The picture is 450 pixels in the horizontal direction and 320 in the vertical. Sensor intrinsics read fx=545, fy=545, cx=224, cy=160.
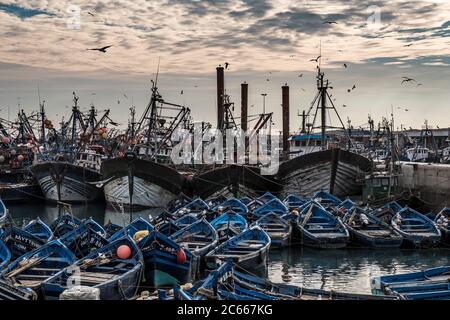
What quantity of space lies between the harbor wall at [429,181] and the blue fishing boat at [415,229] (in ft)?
21.5

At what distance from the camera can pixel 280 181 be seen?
141 ft

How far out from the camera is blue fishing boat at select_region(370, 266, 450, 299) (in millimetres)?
13656

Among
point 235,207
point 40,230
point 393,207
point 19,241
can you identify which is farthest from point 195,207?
point 19,241

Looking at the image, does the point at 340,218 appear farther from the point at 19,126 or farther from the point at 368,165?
the point at 19,126

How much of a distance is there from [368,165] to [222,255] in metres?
26.9

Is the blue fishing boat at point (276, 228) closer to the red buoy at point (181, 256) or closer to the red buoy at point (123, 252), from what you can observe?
the red buoy at point (181, 256)

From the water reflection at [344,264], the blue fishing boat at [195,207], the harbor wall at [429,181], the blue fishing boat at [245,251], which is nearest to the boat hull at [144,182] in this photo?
the blue fishing boat at [195,207]

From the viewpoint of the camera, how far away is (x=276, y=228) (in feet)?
87.6

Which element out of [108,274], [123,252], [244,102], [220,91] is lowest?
[108,274]

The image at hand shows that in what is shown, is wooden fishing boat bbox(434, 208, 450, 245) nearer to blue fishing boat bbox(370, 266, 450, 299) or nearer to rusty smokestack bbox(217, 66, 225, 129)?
blue fishing boat bbox(370, 266, 450, 299)

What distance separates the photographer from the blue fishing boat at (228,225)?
23.2 m

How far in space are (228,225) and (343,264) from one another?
201 inches

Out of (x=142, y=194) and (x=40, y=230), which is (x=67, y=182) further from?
(x=40, y=230)
